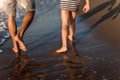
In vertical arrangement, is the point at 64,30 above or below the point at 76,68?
above

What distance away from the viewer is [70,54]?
6.68 meters

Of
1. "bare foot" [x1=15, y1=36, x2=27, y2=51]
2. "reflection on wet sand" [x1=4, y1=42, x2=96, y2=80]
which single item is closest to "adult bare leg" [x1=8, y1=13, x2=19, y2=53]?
"bare foot" [x1=15, y1=36, x2=27, y2=51]

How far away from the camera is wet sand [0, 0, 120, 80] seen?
571cm

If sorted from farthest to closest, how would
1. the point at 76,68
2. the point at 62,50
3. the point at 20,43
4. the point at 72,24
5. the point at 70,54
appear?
the point at 72,24, the point at 20,43, the point at 62,50, the point at 70,54, the point at 76,68

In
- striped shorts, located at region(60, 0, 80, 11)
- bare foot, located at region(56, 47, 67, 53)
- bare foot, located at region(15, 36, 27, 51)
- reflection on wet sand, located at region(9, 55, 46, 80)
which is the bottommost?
reflection on wet sand, located at region(9, 55, 46, 80)

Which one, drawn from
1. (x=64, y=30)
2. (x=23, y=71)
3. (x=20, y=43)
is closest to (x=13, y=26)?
(x=20, y=43)

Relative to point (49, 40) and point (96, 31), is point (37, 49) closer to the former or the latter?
point (49, 40)

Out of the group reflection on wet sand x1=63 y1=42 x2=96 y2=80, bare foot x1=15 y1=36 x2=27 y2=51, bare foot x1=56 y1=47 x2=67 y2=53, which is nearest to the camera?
Answer: reflection on wet sand x1=63 y1=42 x2=96 y2=80

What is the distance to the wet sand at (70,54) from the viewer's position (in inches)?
225

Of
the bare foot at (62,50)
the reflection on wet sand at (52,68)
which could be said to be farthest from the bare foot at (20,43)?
the bare foot at (62,50)

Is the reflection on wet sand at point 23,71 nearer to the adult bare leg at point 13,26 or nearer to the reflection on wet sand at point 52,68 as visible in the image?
the reflection on wet sand at point 52,68

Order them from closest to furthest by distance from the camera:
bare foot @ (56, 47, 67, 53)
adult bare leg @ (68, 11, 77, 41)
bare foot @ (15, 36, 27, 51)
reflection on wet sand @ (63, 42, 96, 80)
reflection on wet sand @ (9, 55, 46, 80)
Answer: reflection on wet sand @ (63, 42, 96, 80), reflection on wet sand @ (9, 55, 46, 80), bare foot @ (56, 47, 67, 53), bare foot @ (15, 36, 27, 51), adult bare leg @ (68, 11, 77, 41)

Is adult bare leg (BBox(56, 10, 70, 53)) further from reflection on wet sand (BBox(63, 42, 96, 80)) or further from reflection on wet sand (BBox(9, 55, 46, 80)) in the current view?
reflection on wet sand (BBox(9, 55, 46, 80))

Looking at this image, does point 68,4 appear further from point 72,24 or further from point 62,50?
point 62,50
